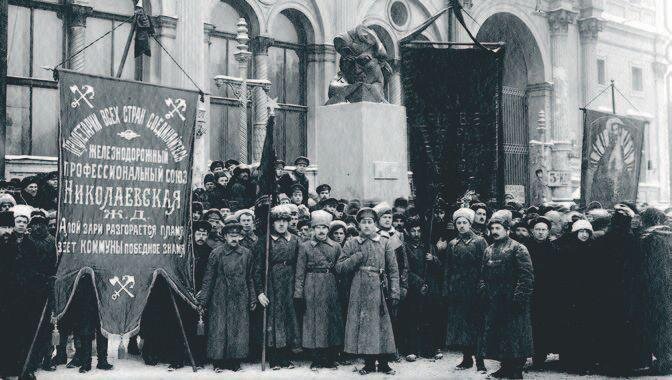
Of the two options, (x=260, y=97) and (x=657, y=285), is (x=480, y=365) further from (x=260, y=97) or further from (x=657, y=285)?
(x=260, y=97)

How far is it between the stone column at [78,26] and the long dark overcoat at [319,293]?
10.3m

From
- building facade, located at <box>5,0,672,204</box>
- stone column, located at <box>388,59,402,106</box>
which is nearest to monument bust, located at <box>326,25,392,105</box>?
building facade, located at <box>5,0,672,204</box>

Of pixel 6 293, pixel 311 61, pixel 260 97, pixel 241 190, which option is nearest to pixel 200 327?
pixel 6 293

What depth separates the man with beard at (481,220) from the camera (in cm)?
1111

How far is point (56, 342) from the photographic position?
8078 mm

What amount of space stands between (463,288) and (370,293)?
1.17 m

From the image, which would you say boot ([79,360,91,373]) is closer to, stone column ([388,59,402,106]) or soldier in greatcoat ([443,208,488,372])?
soldier in greatcoat ([443,208,488,372])

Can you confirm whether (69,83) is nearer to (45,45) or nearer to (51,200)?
(51,200)

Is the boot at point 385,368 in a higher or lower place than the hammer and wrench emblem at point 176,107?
lower

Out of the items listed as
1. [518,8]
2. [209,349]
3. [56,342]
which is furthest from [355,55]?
[518,8]

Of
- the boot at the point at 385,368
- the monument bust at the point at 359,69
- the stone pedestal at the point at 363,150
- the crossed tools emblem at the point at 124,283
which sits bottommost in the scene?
the boot at the point at 385,368

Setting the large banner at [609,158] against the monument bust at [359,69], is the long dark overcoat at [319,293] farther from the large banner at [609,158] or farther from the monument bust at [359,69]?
the large banner at [609,158]

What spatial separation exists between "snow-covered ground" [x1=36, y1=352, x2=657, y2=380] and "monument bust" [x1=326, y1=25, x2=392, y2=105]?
19.1 feet

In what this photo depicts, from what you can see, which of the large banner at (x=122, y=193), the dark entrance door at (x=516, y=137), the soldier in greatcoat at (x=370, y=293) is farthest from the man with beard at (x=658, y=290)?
the dark entrance door at (x=516, y=137)
